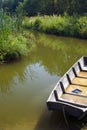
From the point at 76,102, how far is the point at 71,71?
240cm

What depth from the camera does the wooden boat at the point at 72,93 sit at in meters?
7.44

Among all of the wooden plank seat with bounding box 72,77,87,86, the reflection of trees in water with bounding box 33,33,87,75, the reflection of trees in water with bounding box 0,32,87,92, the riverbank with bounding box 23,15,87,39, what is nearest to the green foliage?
the riverbank with bounding box 23,15,87,39

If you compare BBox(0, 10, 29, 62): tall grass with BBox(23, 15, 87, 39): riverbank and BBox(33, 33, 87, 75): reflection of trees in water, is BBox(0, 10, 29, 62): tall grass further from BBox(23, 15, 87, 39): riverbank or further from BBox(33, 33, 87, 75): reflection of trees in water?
BBox(23, 15, 87, 39): riverbank

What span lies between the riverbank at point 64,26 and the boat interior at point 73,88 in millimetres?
12644

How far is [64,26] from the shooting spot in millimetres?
25234

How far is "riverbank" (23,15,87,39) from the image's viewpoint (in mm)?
23672

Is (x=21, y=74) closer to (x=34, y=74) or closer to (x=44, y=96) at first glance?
(x=34, y=74)

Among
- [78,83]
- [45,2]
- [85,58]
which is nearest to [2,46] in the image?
[85,58]

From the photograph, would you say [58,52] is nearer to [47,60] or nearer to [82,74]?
[47,60]

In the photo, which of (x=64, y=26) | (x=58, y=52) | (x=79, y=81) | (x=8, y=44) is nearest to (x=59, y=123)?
(x=79, y=81)

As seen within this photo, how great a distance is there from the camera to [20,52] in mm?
15227

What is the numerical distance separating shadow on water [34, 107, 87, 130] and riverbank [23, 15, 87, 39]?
1537cm

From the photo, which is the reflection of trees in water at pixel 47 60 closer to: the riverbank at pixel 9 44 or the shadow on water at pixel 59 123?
the riverbank at pixel 9 44

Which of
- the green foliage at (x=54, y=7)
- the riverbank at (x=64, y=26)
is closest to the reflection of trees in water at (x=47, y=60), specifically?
the riverbank at (x=64, y=26)
